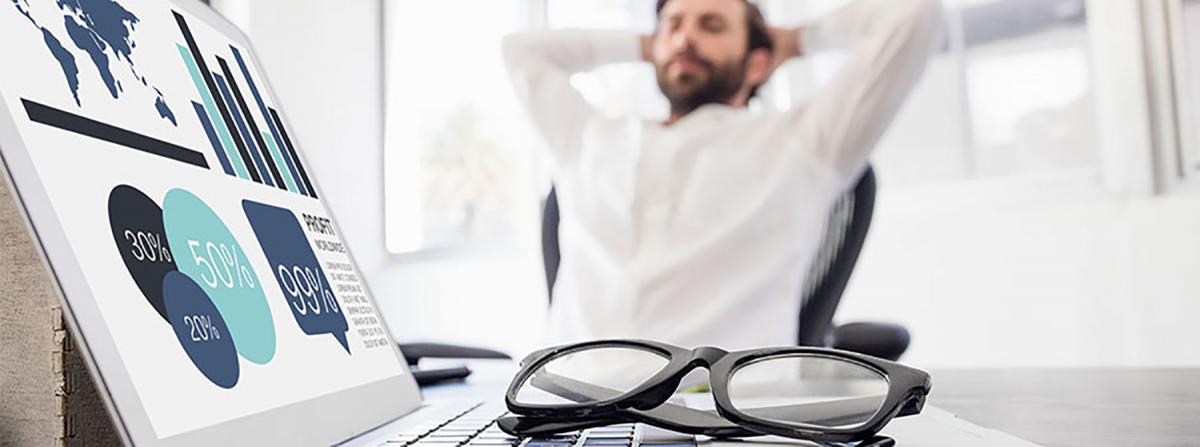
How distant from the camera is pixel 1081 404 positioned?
0.43 metres

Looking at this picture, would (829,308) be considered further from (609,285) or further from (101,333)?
(101,333)

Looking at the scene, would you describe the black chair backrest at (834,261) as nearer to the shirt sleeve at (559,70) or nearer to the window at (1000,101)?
the shirt sleeve at (559,70)

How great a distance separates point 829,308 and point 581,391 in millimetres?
918

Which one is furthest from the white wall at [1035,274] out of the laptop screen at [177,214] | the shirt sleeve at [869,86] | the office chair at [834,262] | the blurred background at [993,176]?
the laptop screen at [177,214]

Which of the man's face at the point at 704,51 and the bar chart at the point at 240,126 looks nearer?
the bar chart at the point at 240,126

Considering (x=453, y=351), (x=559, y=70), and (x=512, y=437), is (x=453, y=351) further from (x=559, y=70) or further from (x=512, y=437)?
(x=512, y=437)

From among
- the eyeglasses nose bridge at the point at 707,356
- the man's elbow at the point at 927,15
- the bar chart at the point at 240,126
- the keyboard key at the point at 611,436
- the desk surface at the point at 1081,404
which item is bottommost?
the desk surface at the point at 1081,404

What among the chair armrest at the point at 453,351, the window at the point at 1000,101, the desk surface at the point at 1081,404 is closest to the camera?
the desk surface at the point at 1081,404

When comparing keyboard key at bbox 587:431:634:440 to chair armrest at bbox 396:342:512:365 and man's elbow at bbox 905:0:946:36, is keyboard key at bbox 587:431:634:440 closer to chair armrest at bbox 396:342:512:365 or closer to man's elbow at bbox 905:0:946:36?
chair armrest at bbox 396:342:512:365

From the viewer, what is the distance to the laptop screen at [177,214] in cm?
22

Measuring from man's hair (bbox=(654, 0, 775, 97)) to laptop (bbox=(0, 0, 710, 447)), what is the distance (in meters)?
1.09

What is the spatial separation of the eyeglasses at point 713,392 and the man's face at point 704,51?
1023 millimetres

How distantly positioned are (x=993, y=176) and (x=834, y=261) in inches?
30.4

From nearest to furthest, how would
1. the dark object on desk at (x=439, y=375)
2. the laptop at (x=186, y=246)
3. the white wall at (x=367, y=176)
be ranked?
the laptop at (x=186, y=246)
the dark object on desk at (x=439, y=375)
the white wall at (x=367, y=176)
